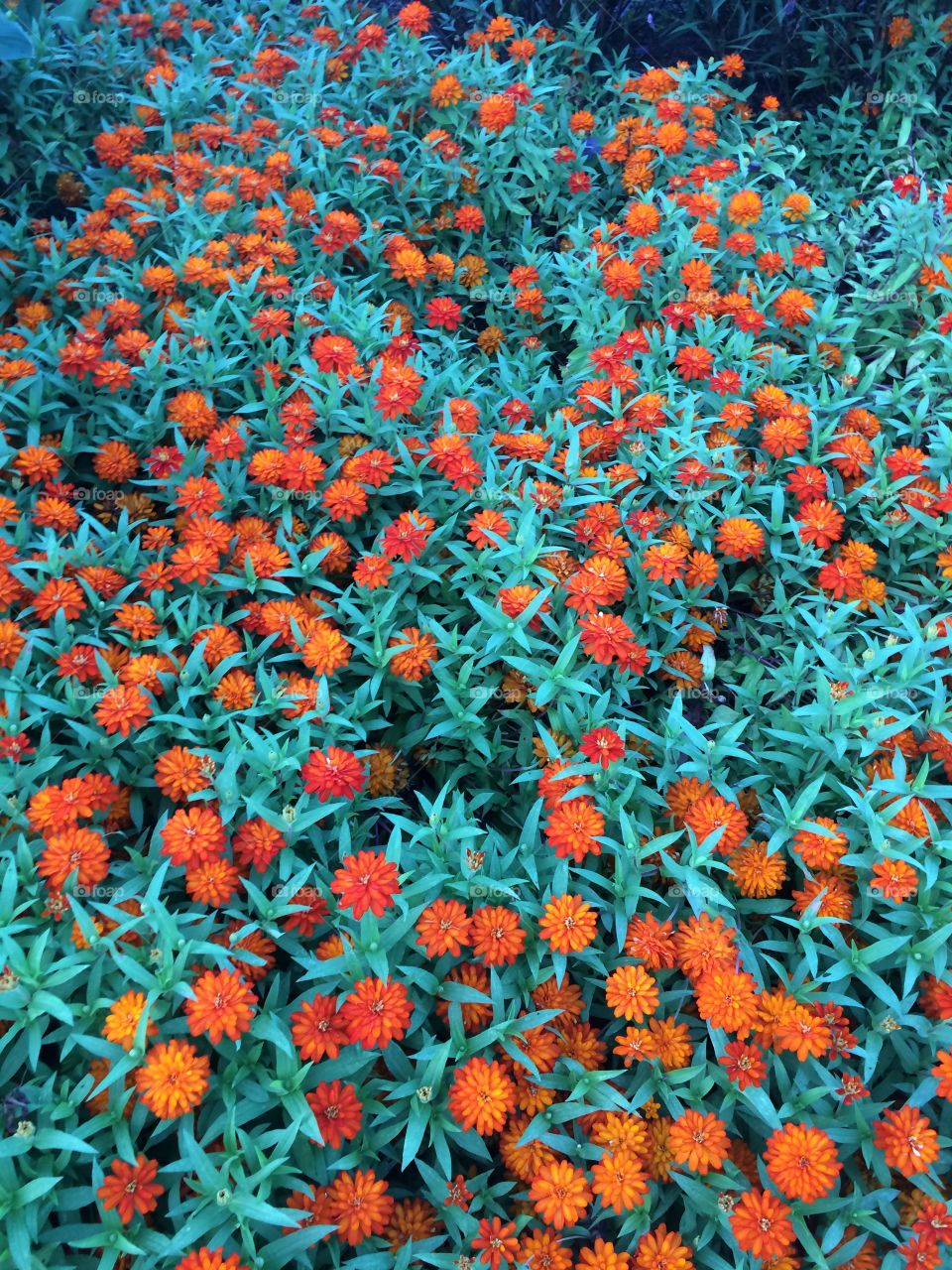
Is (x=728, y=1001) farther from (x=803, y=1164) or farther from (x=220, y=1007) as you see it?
(x=220, y=1007)

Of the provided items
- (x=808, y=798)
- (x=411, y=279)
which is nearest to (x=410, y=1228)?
(x=808, y=798)

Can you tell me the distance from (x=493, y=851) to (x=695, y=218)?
86.2 inches

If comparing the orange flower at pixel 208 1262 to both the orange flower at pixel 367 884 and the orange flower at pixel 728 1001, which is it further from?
the orange flower at pixel 728 1001

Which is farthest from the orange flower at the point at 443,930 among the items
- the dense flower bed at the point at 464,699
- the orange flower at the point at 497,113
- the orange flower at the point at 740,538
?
the orange flower at the point at 497,113

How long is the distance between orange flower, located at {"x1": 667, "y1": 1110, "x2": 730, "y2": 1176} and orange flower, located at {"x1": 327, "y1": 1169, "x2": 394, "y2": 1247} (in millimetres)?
410

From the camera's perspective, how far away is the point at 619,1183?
1263 millimetres

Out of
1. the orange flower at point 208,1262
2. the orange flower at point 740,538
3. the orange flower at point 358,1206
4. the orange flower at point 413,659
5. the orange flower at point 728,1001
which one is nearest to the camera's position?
the orange flower at point 208,1262

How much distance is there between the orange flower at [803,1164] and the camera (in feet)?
4.09

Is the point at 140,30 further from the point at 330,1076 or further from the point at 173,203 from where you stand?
the point at 330,1076

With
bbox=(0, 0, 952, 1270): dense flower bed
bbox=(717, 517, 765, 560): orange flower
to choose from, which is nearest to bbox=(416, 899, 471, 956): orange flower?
bbox=(0, 0, 952, 1270): dense flower bed

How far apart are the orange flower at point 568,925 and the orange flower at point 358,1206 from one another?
407 millimetres

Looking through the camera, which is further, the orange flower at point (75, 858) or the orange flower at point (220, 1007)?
the orange flower at point (75, 858)

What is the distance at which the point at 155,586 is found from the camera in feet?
6.23

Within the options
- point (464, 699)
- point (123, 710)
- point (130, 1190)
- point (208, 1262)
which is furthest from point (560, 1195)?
point (123, 710)
